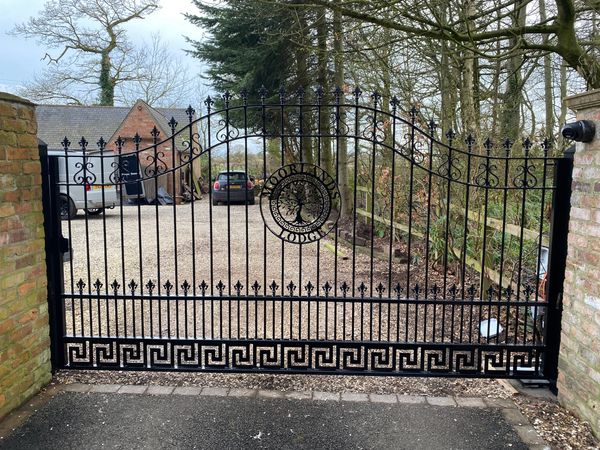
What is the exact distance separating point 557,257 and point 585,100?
108 cm

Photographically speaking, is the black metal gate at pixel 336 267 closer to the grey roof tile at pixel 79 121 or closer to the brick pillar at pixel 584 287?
the brick pillar at pixel 584 287

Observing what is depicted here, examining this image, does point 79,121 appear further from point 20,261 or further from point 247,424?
point 247,424

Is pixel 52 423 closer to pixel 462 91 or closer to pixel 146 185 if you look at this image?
pixel 462 91

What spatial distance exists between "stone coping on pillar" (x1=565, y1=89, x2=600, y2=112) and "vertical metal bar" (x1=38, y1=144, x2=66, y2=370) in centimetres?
335

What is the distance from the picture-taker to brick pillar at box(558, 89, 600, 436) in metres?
2.70

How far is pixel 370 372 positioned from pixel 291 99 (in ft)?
31.7

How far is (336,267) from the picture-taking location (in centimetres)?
331

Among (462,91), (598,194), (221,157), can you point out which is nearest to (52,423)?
(598,194)

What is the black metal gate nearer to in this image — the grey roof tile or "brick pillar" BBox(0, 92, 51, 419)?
"brick pillar" BBox(0, 92, 51, 419)

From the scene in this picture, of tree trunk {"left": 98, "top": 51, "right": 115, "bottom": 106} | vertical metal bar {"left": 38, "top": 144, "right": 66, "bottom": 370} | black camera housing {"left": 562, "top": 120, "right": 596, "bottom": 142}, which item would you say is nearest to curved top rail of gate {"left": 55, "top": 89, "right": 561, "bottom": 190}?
vertical metal bar {"left": 38, "top": 144, "right": 66, "bottom": 370}

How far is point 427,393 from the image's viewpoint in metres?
3.28

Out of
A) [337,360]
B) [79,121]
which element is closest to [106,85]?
[79,121]

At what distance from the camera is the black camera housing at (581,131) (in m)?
2.72

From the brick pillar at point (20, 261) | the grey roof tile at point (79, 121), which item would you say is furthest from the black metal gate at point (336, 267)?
the grey roof tile at point (79, 121)
